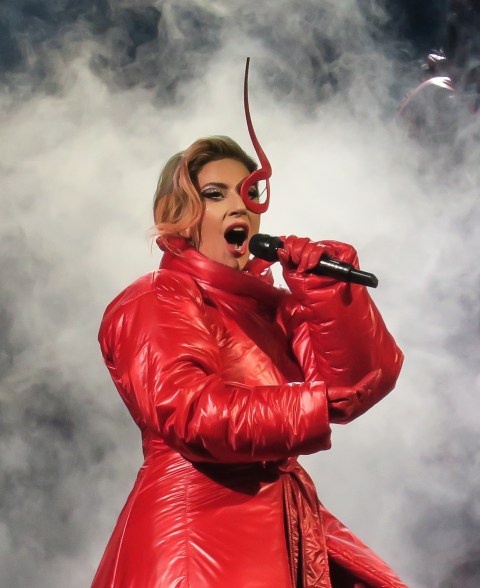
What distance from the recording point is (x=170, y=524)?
1.27 m

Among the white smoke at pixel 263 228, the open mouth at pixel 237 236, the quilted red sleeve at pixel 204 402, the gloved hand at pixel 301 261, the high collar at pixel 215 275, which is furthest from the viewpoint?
the white smoke at pixel 263 228

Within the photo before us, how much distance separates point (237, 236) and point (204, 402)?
0.52 meters

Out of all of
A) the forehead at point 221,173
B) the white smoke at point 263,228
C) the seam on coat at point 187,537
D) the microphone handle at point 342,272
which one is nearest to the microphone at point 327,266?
the microphone handle at point 342,272

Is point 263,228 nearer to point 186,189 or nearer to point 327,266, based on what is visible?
point 186,189

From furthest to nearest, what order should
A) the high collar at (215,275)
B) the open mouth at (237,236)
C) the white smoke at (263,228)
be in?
the white smoke at (263,228), the open mouth at (237,236), the high collar at (215,275)

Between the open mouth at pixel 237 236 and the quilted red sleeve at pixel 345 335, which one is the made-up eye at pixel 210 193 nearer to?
the open mouth at pixel 237 236

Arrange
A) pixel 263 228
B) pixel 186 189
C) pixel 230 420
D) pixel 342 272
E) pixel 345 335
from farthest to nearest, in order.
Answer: pixel 263 228, pixel 186 189, pixel 345 335, pixel 342 272, pixel 230 420

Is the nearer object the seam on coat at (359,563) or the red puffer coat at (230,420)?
the red puffer coat at (230,420)

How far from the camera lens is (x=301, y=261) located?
1348mm

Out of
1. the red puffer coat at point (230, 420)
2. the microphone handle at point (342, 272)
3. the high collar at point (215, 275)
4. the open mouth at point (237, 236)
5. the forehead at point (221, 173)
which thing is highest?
the forehead at point (221, 173)

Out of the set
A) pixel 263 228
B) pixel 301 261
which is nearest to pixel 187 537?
pixel 301 261

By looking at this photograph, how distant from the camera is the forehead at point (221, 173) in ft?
5.42

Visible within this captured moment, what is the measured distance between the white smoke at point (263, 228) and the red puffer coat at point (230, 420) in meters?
0.95

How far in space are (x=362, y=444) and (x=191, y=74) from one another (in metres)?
1.17
